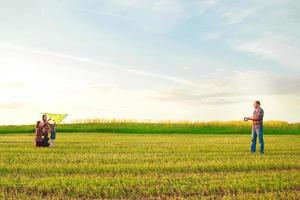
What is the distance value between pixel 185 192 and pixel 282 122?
63.7 meters

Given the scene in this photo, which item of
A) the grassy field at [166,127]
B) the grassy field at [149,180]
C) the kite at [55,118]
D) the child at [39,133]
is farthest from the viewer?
the grassy field at [166,127]

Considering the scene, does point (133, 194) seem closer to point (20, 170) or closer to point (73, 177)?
point (73, 177)

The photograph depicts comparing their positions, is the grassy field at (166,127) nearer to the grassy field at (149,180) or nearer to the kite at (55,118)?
the kite at (55,118)

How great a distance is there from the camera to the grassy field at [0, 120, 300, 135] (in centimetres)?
6229

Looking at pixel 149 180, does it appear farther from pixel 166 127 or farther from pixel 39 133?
pixel 166 127

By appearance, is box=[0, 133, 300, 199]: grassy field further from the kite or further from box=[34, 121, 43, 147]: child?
the kite

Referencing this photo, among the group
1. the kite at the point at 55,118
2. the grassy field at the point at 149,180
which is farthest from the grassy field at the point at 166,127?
the grassy field at the point at 149,180

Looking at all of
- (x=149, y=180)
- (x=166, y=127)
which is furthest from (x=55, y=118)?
(x=166, y=127)

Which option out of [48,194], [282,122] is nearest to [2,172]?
[48,194]

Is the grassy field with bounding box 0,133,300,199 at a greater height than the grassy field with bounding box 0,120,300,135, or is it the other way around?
the grassy field with bounding box 0,120,300,135

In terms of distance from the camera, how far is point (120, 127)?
64625mm

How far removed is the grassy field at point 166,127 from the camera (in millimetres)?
62287

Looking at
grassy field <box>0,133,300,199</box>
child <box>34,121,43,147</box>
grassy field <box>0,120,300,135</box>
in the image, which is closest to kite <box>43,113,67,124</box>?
child <box>34,121,43,147</box>

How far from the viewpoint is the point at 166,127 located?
213 ft
